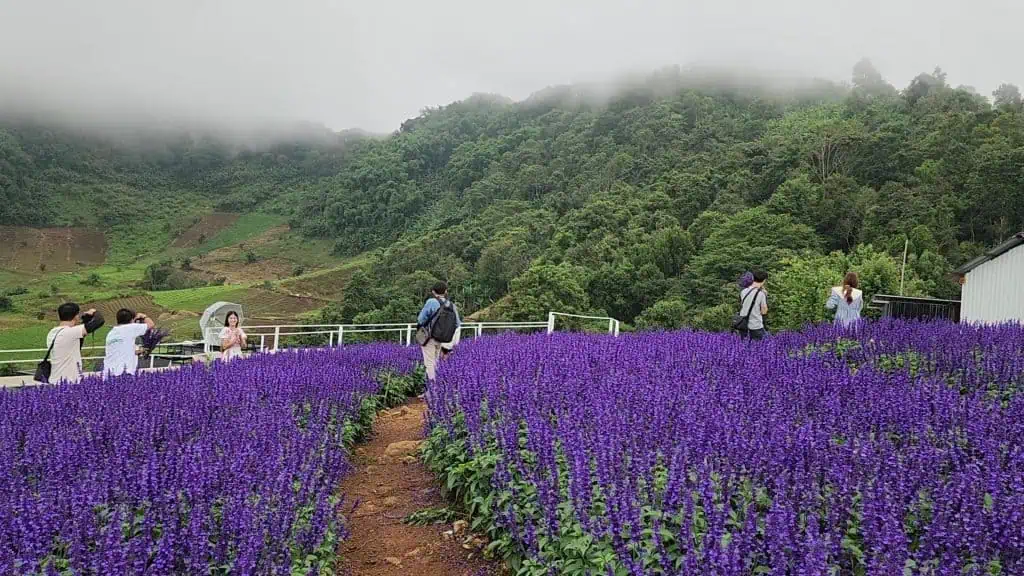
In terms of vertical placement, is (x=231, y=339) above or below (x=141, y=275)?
above

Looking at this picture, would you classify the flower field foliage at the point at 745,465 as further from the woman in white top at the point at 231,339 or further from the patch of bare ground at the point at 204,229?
the patch of bare ground at the point at 204,229

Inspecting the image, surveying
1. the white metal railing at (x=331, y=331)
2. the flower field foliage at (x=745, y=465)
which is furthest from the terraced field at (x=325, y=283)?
the flower field foliage at (x=745, y=465)

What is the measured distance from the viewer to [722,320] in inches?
1473

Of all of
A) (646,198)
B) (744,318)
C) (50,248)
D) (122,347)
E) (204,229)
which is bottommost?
(122,347)

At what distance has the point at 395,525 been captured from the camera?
491 cm

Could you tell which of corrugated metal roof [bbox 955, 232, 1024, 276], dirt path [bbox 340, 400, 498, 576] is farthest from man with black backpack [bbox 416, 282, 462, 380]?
corrugated metal roof [bbox 955, 232, 1024, 276]

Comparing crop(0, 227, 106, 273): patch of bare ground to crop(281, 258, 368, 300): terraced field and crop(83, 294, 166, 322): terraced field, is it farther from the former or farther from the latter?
crop(281, 258, 368, 300): terraced field

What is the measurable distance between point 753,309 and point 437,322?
12.1 feet

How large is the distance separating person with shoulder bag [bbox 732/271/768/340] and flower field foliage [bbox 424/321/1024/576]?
2.29m

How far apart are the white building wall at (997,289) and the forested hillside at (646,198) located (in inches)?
733

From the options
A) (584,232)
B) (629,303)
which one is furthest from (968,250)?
(584,232)

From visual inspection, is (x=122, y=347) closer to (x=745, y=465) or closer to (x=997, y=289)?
(x=745, y=465)

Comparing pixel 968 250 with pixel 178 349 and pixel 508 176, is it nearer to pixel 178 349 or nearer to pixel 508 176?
pixel 178 349

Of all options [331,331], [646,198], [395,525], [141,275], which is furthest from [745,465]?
[141,275]
